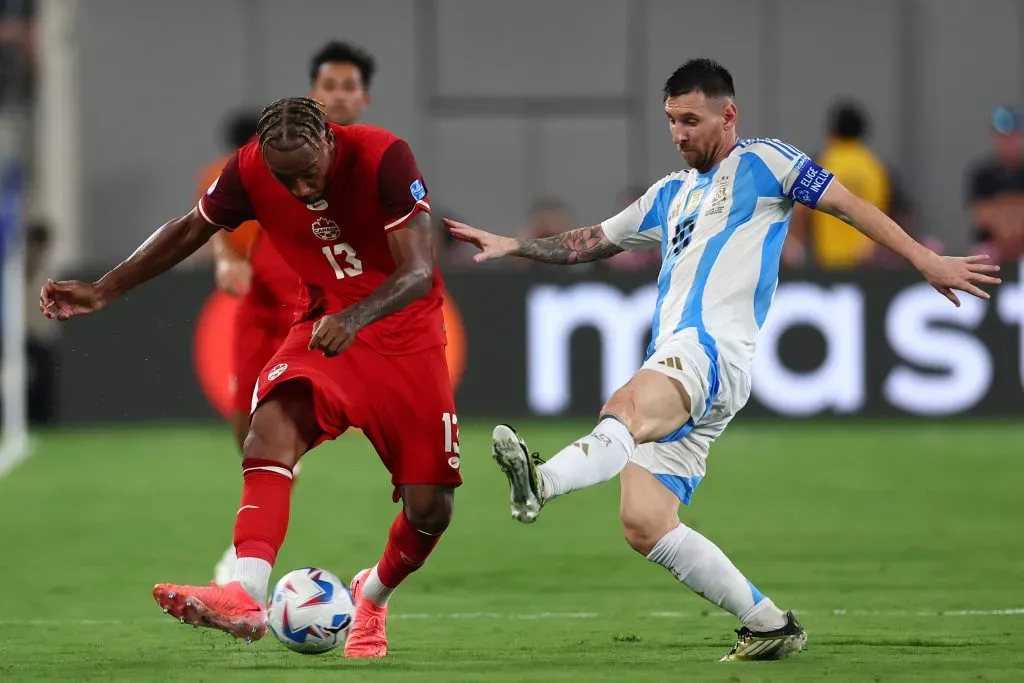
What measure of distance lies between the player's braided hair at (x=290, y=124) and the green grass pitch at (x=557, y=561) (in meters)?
1.72

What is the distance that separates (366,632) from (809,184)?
2232 millimetres

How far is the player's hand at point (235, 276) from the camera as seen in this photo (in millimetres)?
8438

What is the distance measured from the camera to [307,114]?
6.11 metres

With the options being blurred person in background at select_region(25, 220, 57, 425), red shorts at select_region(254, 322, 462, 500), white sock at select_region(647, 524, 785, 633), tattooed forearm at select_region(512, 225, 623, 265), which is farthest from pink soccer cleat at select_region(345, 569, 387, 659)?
blurred person in background at select_region(25, 220, 57, 425)

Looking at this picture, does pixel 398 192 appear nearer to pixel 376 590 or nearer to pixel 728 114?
pixel 728 114

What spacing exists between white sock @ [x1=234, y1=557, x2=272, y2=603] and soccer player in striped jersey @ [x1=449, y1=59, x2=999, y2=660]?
1203mm

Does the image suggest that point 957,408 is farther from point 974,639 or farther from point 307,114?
point 307,114

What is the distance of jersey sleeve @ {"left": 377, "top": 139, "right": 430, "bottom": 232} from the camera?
20.6ft

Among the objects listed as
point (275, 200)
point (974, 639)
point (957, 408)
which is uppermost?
point (275, 200)

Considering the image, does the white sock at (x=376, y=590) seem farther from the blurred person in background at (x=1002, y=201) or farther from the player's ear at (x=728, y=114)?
the blurred person in background at (x=1002, y=201)

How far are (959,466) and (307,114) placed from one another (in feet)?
27.9

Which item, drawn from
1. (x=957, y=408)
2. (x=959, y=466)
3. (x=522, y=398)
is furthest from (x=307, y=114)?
(x=957, y=408)

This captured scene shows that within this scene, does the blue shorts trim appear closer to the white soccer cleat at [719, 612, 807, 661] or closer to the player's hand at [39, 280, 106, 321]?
the white soccer cleat at [719, 612, 807, 661]

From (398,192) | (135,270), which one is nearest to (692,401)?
(398,192)
